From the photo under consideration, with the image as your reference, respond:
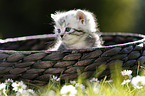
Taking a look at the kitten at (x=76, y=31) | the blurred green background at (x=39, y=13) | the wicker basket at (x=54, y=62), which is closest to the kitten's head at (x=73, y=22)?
the kitten at (x=76, y=31)

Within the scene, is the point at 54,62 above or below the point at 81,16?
below

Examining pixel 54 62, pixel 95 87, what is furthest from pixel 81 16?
pixel 95 87

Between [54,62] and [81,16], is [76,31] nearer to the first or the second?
[81,16]

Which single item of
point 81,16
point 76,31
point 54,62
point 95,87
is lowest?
point 95,87

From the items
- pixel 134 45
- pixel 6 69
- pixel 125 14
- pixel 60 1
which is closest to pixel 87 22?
pixel 134 45

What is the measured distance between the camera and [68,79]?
47.1 inches

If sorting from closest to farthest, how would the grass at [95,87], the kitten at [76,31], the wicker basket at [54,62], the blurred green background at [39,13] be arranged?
the grass at [95,87] < the wicker basket at [54,62] < the kitten at [76,31] < the blurred green background at [39,13]

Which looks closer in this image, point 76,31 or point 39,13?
point 76,31

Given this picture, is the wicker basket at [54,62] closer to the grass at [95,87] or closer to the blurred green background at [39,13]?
the grass at [95,87]

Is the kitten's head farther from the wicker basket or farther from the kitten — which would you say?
the wicker basket

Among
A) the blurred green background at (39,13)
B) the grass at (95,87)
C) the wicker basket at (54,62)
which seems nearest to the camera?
the grass at (95,87)

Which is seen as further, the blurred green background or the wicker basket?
the blurred green background

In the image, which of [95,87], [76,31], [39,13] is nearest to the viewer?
[95,87]

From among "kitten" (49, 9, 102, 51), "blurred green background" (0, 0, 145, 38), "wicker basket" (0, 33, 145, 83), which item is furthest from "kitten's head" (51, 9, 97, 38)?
"blurred green background" (0, 0, 145, 38)
